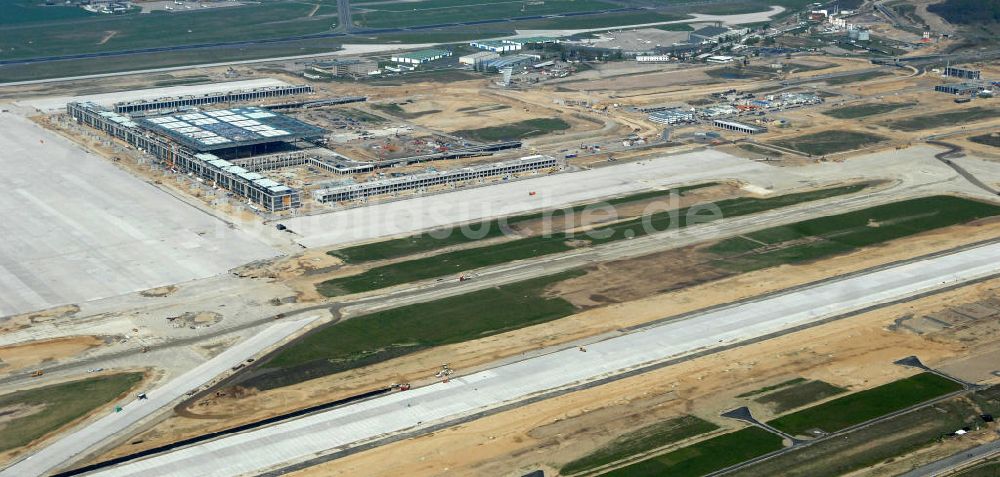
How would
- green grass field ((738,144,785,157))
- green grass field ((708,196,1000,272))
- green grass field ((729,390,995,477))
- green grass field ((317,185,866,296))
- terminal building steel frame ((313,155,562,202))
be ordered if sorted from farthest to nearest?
green grass field ((738,144,785,157)) → terminal building steel frame ((313,155,562,202)) → green grass field ((708,196,1000,272)) → green grass field ((317,185,866,296)) → green grass field ((729,390,995,477))

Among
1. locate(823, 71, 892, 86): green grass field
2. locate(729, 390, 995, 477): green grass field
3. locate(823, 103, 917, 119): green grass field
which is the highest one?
locate(823, 71, 892, 86): green grass field

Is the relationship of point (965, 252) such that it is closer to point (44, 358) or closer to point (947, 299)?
point (947, 299)

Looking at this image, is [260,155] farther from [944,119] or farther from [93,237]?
[944,119]

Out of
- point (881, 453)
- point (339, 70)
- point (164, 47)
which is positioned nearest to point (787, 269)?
point (881, 453)

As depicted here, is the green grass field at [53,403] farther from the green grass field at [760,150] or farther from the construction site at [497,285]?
the green grass field at [760,150]

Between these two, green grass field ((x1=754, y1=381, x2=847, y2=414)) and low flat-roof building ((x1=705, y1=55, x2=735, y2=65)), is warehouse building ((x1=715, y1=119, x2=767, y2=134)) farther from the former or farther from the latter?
green grass field ((x1=754, y1=381, x2=847, y2=414))

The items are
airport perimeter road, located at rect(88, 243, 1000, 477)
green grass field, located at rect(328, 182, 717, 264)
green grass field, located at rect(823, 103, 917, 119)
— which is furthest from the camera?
green grass field, located at rect(823, 103, 917, 119)

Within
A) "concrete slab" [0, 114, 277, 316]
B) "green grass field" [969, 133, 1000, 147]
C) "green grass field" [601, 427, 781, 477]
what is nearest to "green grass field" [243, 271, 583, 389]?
"concrete slab" [0, 114, 277, 316]
